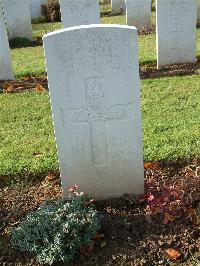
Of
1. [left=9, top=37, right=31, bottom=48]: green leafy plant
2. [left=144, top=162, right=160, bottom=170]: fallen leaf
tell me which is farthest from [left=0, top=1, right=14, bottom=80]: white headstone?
[left=144, top=162, right=160, bottom=170]: fallen leaf

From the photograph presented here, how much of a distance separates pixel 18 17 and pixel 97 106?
10558 mm

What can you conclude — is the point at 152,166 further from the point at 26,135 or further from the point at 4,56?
the point at 4,56

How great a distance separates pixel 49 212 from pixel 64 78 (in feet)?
3.81

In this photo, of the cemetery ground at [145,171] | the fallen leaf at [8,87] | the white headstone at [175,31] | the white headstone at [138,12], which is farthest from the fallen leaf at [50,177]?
the white headstone at [138,12]

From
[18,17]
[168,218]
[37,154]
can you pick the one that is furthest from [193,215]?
[18,17]

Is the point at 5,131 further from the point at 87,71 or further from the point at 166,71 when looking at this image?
the point at 166,71

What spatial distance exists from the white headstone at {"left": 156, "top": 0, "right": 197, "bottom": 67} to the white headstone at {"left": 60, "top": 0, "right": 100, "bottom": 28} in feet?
5.89

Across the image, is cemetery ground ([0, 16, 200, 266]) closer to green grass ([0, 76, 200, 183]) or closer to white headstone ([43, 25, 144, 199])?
green grass ([0, 76, 200, 183])

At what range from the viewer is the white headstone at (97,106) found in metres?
3.33

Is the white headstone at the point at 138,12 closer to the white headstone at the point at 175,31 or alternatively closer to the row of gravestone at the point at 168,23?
the row of gravestone at the point at 168,23

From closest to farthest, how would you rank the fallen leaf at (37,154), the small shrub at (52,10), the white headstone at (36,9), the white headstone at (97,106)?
1. the white headstone at (97,106)
2. the fallen leaf at (37,154)
3. the small shrub at (52,10)
4. the white headstone at (36,9)

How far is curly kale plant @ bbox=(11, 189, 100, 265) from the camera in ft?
10.6

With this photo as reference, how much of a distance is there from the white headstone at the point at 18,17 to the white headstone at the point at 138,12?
3.29 metres

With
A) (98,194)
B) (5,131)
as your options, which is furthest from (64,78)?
(5,131)
